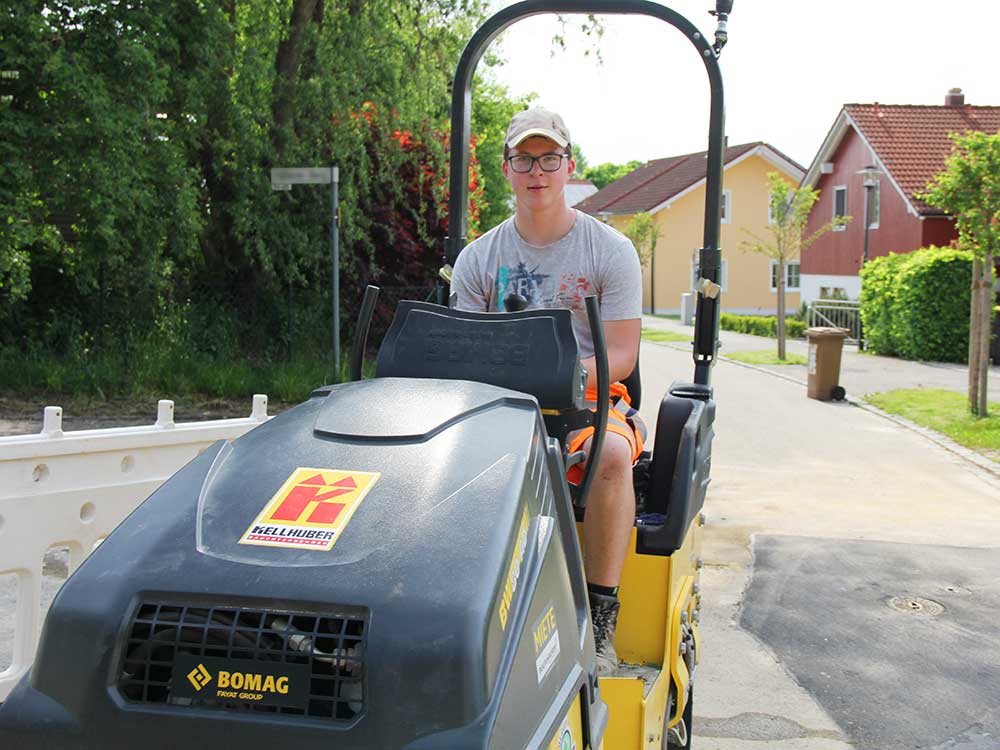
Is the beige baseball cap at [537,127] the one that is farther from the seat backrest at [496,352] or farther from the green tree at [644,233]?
the green tree at [644,233]

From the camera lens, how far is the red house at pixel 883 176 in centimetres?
3066

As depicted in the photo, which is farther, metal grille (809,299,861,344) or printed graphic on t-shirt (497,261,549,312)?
metal grille (809,299,861,344)

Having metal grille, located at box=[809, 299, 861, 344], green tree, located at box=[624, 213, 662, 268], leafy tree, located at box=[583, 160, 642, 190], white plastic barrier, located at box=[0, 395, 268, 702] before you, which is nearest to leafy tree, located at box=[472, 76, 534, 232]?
green tree, located at box=[624, 213, 662, 268]

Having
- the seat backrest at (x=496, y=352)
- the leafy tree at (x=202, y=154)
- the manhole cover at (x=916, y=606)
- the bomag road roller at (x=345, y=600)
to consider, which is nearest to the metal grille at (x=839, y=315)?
the leafy tree at (x=202, y=154)

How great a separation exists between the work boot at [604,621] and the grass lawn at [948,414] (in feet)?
32.1

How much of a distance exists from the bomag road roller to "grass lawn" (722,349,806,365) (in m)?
21.9

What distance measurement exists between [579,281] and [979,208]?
12243 millimetres

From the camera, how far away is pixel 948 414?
48.8ft

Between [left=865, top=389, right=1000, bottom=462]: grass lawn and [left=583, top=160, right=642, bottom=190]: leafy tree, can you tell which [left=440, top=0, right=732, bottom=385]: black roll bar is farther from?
[left=583, top=160, right=642, bottom=190]: leafy tree

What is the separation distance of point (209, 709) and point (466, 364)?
1099mm

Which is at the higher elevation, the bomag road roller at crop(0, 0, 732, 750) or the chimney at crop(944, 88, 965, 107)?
the chimney at crop(944, 88, 965, 107)

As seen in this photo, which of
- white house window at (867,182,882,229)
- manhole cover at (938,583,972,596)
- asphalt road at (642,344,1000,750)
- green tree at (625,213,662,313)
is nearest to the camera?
asphalt road at (642,344,1000,750)

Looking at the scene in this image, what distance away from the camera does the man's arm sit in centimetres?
342

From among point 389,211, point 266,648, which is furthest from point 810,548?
point 389,211
